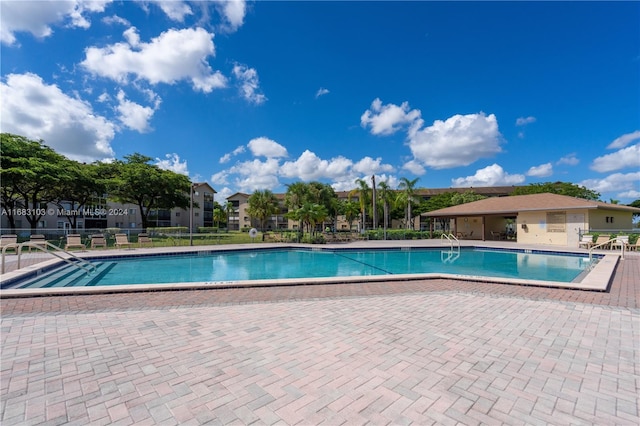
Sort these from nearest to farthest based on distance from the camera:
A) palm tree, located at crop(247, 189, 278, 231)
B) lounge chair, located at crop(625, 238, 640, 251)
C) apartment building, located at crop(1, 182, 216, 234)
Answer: lounge chair, located at crop(625, 238, 640, 251) < apartment building, located at crop(1, 182, 216, 234) < palm tree, located at crop(247, 189, 278, 231)

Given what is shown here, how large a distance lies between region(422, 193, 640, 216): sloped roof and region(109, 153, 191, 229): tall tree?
25.4 m

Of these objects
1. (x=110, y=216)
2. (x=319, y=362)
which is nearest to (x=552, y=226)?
(x=319, y=362)

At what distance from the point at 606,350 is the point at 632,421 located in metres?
1.61

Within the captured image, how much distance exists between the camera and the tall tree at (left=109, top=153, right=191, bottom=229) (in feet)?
81.7

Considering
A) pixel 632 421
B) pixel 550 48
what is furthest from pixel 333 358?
pixel 550 48

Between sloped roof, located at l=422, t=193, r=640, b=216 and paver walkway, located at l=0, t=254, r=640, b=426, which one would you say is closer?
paver walkway, located at l=0, t=254, r=640, b=426

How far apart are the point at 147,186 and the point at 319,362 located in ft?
91.0

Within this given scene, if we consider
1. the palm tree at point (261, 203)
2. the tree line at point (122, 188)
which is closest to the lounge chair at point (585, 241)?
the tree line at point (122, 188)

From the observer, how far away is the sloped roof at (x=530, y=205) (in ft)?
65.1

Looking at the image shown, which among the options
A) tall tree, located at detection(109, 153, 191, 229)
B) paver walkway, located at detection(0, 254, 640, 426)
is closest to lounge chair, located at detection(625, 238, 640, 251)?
paver walkway, located at detection(0, 254, 640, 426)

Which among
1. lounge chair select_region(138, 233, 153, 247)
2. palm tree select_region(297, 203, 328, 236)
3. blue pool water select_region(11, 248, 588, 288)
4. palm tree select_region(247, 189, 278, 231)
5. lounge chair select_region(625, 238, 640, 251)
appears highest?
palm tree select_region(247, 189, 278, 231)

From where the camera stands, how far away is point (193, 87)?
15125 mm

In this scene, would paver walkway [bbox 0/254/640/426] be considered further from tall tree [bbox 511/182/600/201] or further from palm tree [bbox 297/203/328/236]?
tall tree [bbox 511/182/600/201]

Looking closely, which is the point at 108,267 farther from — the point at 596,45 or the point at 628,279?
the point at 596,45
